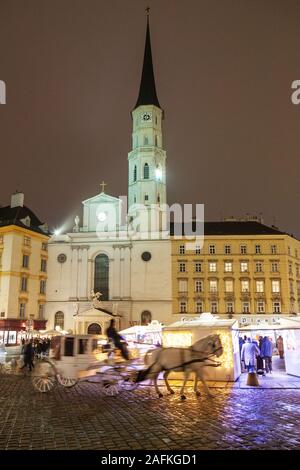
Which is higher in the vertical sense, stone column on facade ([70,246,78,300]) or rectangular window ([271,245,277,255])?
rectangular window ([271,245,277,255])

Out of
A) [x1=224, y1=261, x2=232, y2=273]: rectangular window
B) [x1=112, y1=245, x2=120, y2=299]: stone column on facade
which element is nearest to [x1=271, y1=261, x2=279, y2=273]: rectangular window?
[x1=224, y1=261, x2=232, y2=273]: rectangular window

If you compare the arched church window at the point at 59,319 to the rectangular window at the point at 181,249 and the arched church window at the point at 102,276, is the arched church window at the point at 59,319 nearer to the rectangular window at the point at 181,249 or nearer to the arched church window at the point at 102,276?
the arched church window at the point at 102,276

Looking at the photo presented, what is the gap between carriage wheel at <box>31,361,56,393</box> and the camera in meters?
14.7

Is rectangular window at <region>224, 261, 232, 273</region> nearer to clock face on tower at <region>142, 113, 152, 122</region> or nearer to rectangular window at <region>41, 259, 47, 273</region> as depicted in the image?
rectangular window at <region>41, 259, 47, 273</region>

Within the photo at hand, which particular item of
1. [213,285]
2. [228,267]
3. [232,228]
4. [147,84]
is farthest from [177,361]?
[147,84]

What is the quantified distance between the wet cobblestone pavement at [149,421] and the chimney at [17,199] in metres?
47.2

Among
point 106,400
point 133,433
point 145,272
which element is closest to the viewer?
point 133,433

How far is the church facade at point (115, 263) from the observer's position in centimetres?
5662

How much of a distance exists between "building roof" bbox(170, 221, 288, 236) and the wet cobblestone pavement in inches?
1778

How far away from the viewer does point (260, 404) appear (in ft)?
38.8

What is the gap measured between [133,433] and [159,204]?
54.4m

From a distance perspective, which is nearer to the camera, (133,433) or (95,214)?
(133,433)

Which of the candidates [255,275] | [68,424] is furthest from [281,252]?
[68,424]
